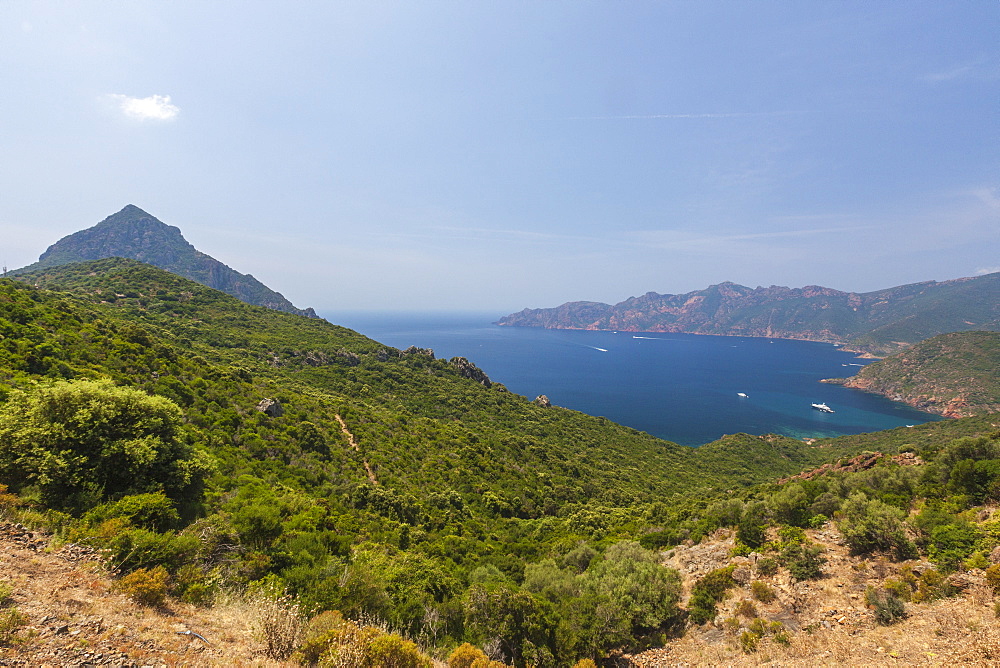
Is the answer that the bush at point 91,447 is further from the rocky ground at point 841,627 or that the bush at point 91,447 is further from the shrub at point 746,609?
the shrub at point 746,609

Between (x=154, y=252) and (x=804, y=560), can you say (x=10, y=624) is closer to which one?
(x=804, y=560)

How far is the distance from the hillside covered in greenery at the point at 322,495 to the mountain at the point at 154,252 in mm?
127688

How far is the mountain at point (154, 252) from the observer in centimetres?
15400

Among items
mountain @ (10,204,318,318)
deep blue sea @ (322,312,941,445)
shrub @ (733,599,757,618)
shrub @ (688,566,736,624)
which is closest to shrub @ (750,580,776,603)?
shrub @ (733,599,757,618)

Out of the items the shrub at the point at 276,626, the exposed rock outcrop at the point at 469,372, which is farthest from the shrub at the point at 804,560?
the exposed rock outcrop at the point at 469,372

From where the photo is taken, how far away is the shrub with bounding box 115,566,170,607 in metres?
6.70

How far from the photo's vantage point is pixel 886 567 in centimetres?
1220

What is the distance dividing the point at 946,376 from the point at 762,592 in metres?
196

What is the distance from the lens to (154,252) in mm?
165625

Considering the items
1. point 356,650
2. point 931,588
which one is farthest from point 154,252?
point 931,588

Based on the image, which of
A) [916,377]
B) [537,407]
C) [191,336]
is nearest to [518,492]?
[537,407]

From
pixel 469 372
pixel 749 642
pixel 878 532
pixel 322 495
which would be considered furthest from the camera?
pixel 469 372

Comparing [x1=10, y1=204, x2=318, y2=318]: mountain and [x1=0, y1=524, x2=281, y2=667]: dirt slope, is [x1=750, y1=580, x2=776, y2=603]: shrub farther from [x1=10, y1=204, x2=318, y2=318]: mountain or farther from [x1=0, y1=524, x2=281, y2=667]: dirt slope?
[x1=10, y1=204, x2=318, y2=318]: mountain

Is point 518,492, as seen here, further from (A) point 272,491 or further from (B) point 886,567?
(B) point 886,567
